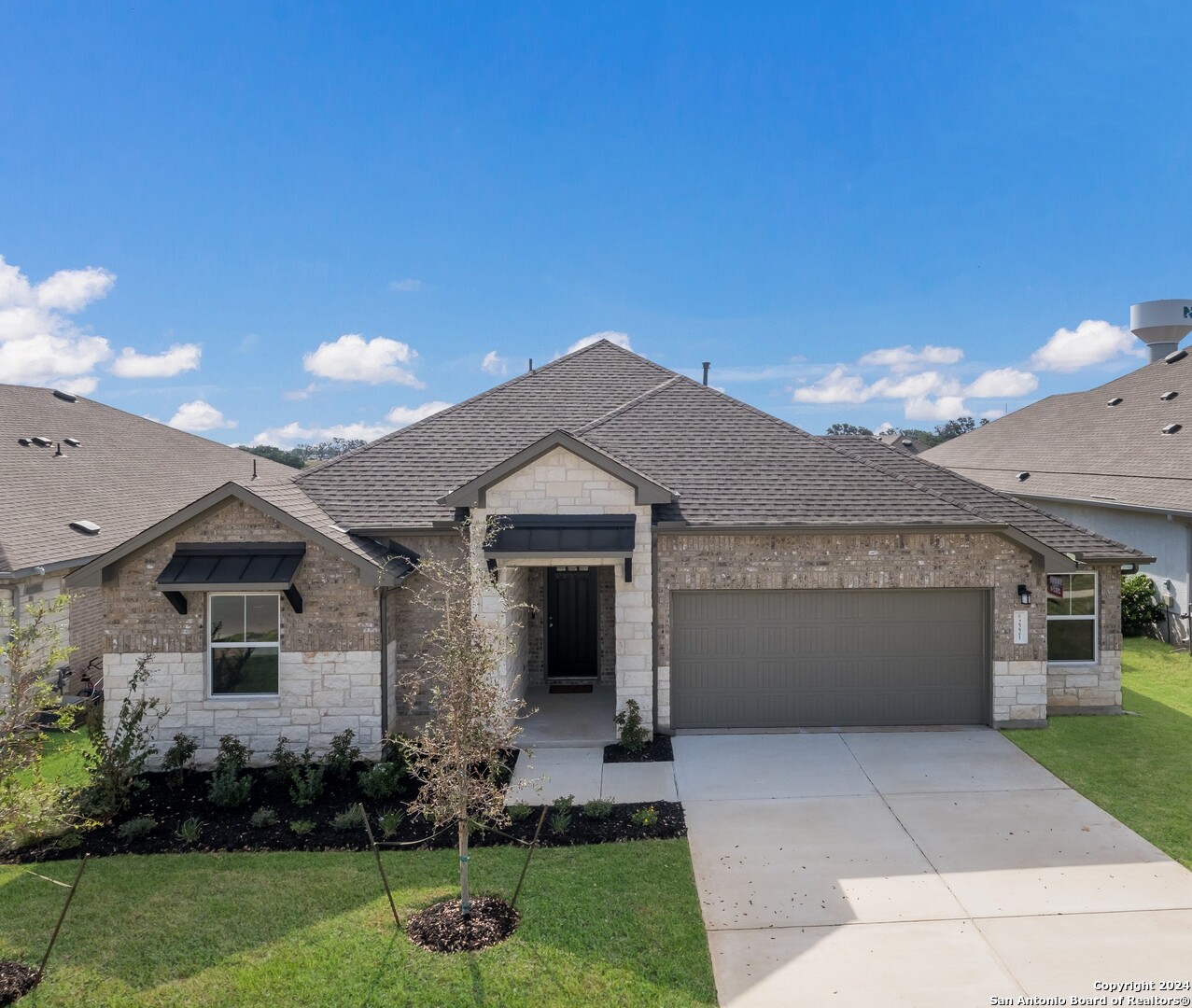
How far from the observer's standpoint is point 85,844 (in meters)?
8.06

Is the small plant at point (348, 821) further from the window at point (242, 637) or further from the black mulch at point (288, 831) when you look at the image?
the window at point (242, 637)

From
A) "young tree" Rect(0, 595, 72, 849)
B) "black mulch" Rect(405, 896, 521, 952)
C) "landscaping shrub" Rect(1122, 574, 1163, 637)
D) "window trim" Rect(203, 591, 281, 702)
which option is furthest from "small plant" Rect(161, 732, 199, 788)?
"landscaping shrub" Rect(1122, 574, 1163, 637)

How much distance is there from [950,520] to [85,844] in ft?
39.7

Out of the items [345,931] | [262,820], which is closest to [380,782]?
[262,820]

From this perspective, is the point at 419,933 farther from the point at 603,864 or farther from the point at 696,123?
the point at 696,123

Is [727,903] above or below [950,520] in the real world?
below

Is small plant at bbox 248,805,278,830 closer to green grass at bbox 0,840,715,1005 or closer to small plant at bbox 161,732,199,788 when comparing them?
green grass at bbox 0,840,715,1005

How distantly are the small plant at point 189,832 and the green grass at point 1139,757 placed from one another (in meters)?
10.5

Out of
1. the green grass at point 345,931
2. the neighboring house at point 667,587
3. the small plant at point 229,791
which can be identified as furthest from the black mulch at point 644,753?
the small plant at point 229,791

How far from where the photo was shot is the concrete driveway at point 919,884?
228 inches

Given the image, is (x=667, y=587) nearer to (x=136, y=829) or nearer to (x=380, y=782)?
(x=380, y=782)

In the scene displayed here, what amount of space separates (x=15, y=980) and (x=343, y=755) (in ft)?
14.4

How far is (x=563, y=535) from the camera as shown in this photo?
10875 millimetres

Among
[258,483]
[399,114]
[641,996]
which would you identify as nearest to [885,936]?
[641,996]
